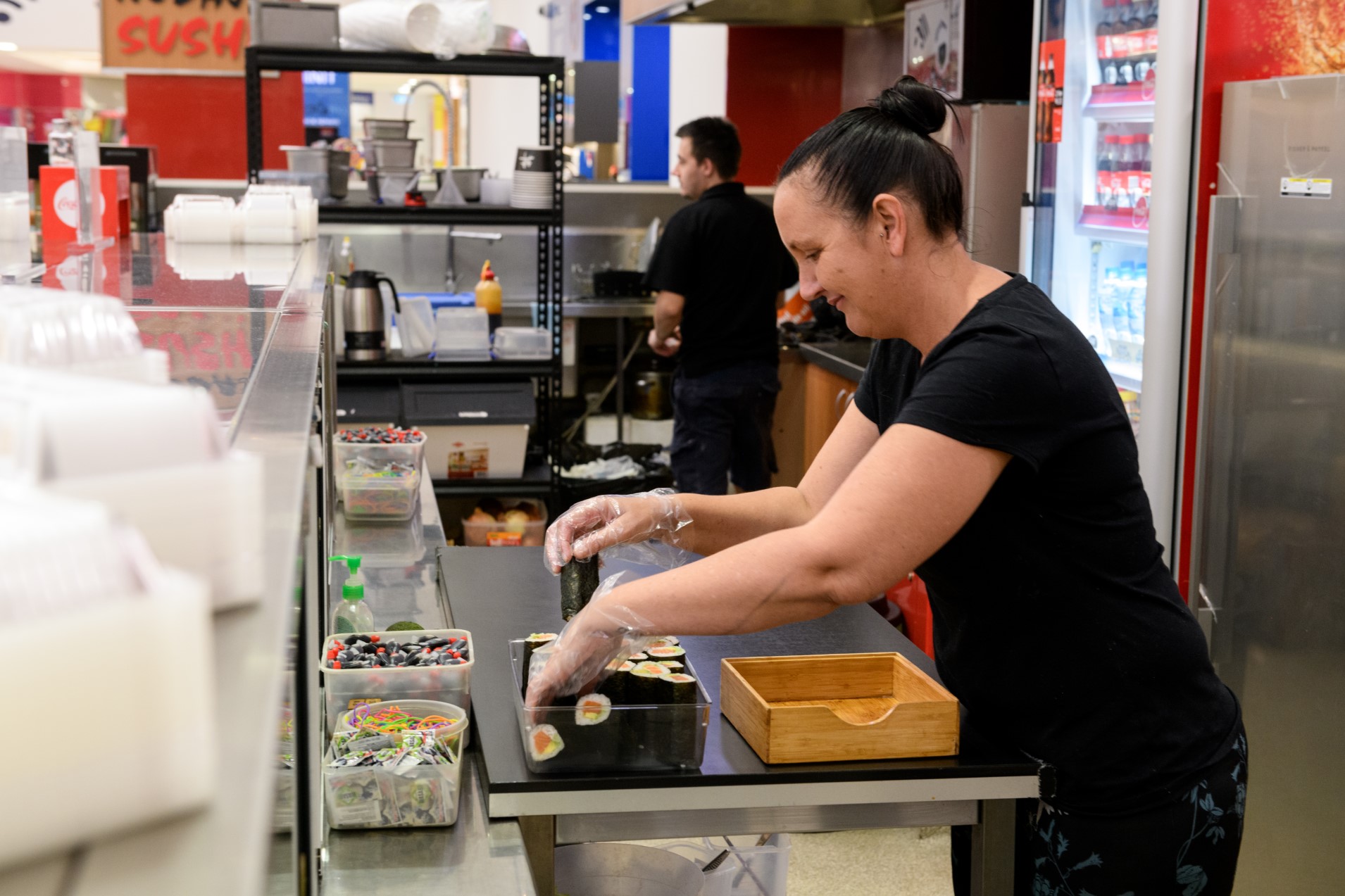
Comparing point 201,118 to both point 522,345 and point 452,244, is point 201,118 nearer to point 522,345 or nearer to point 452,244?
point 452,244

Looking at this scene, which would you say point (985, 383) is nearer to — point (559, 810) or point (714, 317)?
point (559, 810)

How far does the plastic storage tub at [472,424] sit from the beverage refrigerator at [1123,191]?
1953 millimetres

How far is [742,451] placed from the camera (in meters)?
5.48

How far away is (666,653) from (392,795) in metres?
0.41

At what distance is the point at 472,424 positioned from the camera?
5.02 meters

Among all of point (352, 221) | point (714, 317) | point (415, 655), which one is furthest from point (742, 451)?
point (415, 655)

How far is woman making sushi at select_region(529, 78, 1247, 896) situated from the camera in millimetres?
1521

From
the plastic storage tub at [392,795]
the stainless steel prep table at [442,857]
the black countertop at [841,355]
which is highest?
the black countertop at [841,355]

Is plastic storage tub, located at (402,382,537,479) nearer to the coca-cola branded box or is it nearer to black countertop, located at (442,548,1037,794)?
the coca-cola branded box

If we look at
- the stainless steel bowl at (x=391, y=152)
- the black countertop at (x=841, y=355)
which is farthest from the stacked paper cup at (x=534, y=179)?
the black countertop at (x=841, y=355)

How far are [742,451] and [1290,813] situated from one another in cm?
283

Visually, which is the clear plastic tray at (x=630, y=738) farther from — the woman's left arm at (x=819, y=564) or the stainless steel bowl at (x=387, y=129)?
the stainless steel bowl at (x=387, y=129)

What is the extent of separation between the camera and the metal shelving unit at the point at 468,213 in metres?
4.82

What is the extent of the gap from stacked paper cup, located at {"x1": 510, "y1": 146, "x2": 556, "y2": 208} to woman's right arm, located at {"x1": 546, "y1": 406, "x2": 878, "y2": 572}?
314cm
